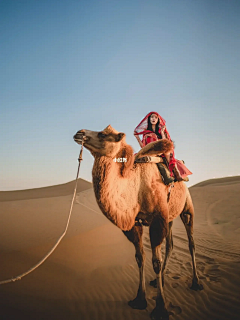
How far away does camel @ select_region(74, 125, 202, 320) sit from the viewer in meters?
2.79

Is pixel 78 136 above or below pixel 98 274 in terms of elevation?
above

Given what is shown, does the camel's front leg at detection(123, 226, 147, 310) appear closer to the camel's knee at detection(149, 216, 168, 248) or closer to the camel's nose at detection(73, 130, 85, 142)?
the camel's knee at detection(149, 216, 168, 248)

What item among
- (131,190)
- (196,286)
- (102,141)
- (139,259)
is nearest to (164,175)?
(131,190)

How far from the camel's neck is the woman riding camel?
140 cm

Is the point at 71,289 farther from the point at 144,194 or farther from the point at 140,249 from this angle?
the point at 144,194

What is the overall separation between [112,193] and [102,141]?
0.81 meters

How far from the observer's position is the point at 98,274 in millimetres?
5492

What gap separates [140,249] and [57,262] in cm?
354

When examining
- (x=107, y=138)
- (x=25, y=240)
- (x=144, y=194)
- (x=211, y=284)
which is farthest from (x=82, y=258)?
(x=107, y=138)

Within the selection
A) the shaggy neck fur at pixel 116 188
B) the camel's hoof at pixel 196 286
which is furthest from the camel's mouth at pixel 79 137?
the camel's hoof at pixel 196 286

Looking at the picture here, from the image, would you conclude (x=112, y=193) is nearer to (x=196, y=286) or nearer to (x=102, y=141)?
(x=102, y=141)

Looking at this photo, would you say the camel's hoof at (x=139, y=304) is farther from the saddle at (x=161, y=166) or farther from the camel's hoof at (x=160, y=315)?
the saddle at (x=161, y=166)

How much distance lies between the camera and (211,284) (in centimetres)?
446

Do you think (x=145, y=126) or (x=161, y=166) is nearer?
(x=161, y=166)
